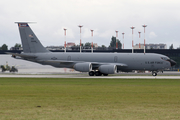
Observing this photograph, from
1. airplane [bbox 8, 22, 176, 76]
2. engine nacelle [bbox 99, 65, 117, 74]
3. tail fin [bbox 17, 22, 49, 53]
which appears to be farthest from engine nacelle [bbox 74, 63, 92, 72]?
tail fin [bbox 17, 22, 49, 53]

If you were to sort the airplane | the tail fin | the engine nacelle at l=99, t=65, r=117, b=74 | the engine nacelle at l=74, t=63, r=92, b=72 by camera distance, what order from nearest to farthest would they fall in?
the engine nacelle at l=99, t=65, r=117, b=74
the engine nacelle at l=74, t=63, r=92, b=72
the airplane
the tail fin

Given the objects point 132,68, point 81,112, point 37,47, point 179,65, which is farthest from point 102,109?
point 179,65

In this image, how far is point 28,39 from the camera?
56.8 meters

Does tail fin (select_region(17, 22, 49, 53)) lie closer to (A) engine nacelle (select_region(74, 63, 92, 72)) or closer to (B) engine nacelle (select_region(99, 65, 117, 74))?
(A) engine nacelle (select_region(74, 63, 92, 72))

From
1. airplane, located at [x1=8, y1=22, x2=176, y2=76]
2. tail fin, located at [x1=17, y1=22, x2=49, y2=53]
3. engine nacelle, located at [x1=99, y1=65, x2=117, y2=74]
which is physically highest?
tail fin, located at [x1=17, y1=22, x2=49, y2=53]

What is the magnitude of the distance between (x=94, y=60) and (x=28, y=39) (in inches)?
488

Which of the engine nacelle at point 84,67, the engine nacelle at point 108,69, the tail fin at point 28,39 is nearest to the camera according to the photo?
the engine nacelle at point 108,69

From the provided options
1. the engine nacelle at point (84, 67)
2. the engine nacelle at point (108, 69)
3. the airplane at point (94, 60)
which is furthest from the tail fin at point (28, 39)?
the engine nacelle at point (108, 69)

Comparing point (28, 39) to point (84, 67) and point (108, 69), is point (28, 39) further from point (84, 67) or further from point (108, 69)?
point (108, 69)

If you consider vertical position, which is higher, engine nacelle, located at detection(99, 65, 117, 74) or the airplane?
the airplane

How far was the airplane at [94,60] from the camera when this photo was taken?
5203cm

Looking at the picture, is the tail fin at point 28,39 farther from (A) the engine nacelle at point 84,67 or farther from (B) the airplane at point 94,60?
(A) the engine nacelle at point 84,67

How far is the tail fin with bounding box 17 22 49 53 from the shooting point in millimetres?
56719

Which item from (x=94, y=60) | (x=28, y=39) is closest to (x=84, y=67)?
(x=94, y=60)
